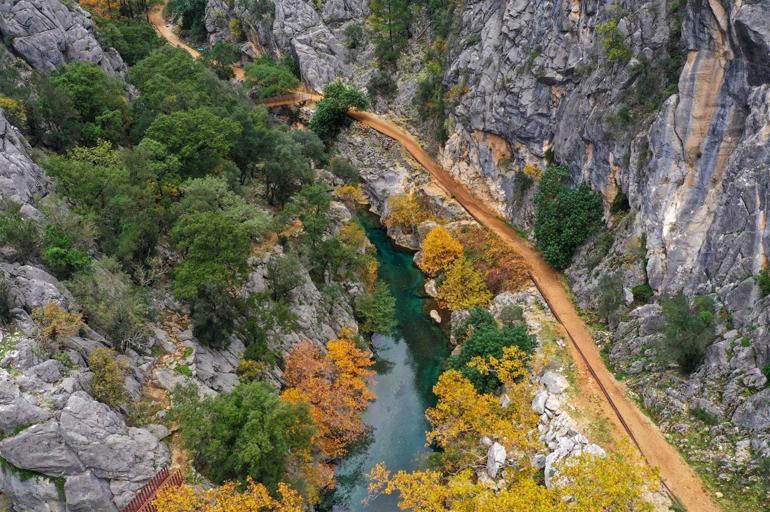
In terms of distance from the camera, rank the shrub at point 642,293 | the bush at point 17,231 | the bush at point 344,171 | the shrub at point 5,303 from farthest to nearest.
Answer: the bush at point 344,171 → the shrub at point 642,293 → the bush at point 17,231 → the shrub at point 5,303

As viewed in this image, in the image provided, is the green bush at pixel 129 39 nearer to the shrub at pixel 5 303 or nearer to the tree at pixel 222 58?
the tree at pixel 222 58

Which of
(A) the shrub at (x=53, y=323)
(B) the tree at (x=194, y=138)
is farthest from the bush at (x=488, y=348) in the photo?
(B) the tree at (x=194, y=138)

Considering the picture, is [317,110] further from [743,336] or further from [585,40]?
[743,336]

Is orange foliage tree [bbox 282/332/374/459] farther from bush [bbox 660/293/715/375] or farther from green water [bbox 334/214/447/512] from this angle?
bush [bbox 660/293/715/375]

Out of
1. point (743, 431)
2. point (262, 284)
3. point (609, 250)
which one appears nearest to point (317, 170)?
point (262, 284)

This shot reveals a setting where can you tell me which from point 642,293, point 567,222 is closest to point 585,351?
point 642,293

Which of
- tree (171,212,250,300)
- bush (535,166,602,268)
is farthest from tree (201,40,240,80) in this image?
tree (171,212,250,300)

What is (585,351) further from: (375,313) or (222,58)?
(222,58)
